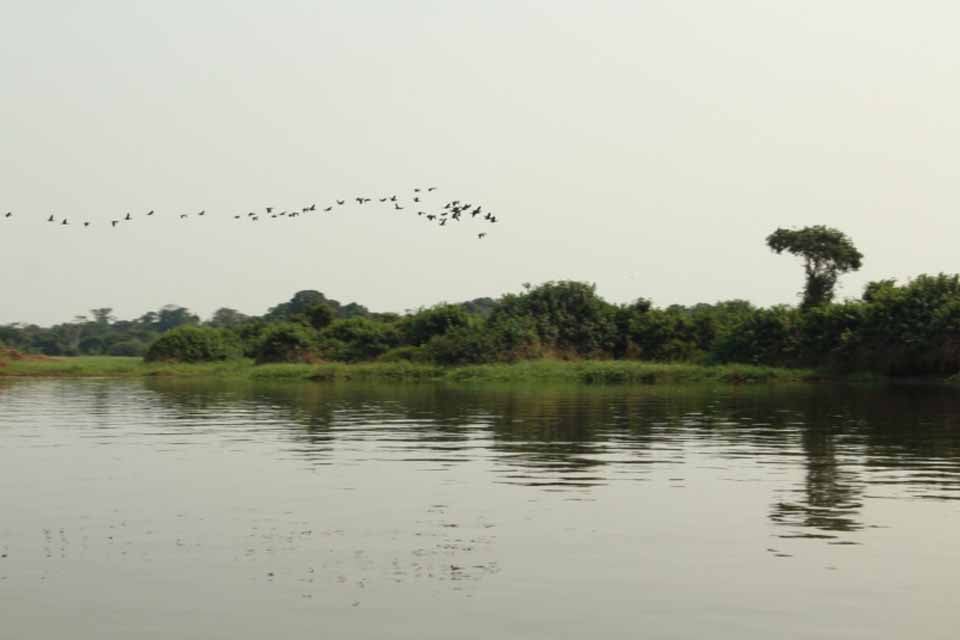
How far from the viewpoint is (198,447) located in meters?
31.8

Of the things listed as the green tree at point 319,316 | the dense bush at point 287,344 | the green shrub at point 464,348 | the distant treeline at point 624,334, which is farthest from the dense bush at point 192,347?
the green shrub at point 464,348

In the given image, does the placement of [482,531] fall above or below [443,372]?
below

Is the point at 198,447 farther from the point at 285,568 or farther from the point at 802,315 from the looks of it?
the point at 802,315

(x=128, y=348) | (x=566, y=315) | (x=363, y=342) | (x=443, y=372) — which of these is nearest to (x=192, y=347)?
(x=363, y=342)

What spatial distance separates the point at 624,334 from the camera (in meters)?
87.6

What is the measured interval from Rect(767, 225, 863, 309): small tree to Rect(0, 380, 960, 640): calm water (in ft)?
167

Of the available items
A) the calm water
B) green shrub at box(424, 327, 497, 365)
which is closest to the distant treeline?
green shrub at box(424, 327, 497, 365)

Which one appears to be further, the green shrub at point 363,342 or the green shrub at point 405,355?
the green shrub at point 363,342

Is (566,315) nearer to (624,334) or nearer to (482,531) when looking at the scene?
(624,334)

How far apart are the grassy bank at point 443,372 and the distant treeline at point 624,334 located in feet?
8.06

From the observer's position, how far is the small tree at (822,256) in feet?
285

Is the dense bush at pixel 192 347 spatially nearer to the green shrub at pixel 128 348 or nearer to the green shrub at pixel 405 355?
the green shrub at pixel 405 355

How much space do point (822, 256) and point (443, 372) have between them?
2836cm

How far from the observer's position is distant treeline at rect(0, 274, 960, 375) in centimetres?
7306
